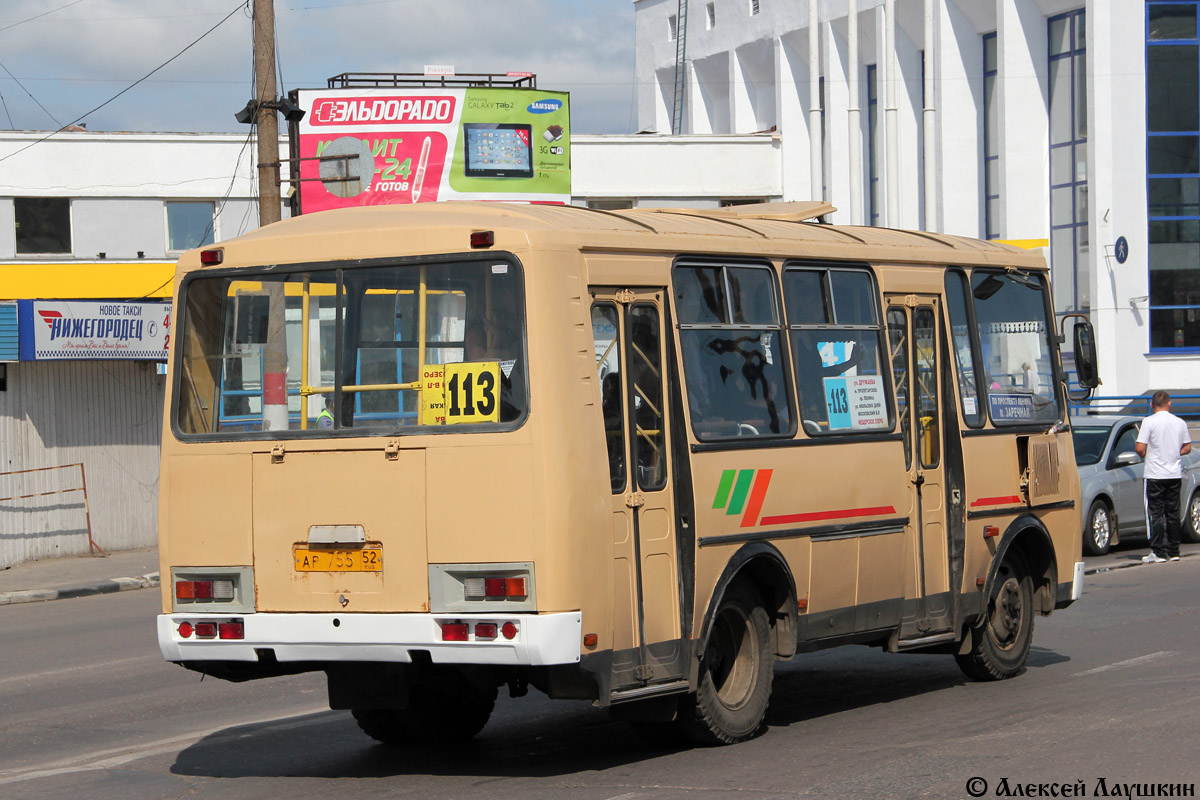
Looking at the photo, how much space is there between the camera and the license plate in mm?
7508

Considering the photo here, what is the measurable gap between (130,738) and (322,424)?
2791 mm

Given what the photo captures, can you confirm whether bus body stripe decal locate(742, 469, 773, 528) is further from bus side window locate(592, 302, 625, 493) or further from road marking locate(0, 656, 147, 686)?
road marking locate(0, 656, 147, 686)

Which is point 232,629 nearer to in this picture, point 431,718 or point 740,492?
point 431,718

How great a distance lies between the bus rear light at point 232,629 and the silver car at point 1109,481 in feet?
42.0

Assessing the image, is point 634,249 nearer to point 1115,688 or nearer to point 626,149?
point 1115,688

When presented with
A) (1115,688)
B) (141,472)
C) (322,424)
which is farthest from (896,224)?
(322,424)

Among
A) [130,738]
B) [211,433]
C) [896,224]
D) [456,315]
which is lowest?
[130,738]

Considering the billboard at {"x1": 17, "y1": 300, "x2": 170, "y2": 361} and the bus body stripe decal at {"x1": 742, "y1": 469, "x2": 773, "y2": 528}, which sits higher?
the billboard at {"x1": 17, "y1": 300, "x2": 170, "y2": 361}

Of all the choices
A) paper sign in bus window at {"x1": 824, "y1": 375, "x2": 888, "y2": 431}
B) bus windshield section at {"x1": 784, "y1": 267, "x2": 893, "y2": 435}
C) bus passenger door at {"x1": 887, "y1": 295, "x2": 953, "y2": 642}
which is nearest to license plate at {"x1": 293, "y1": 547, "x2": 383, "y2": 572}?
bus windshield section at {"x1": 784, "y1": 267, "x2": 893, "y2": 435}

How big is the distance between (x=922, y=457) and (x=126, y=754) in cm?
498

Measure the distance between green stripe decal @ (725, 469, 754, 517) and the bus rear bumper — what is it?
4.50 ft

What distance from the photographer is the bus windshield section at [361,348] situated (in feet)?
24.6

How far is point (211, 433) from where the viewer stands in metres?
8.11

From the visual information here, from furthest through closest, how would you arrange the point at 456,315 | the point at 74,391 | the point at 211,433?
the point at 74,391 → the point at 211,433 → the point at 456,315
